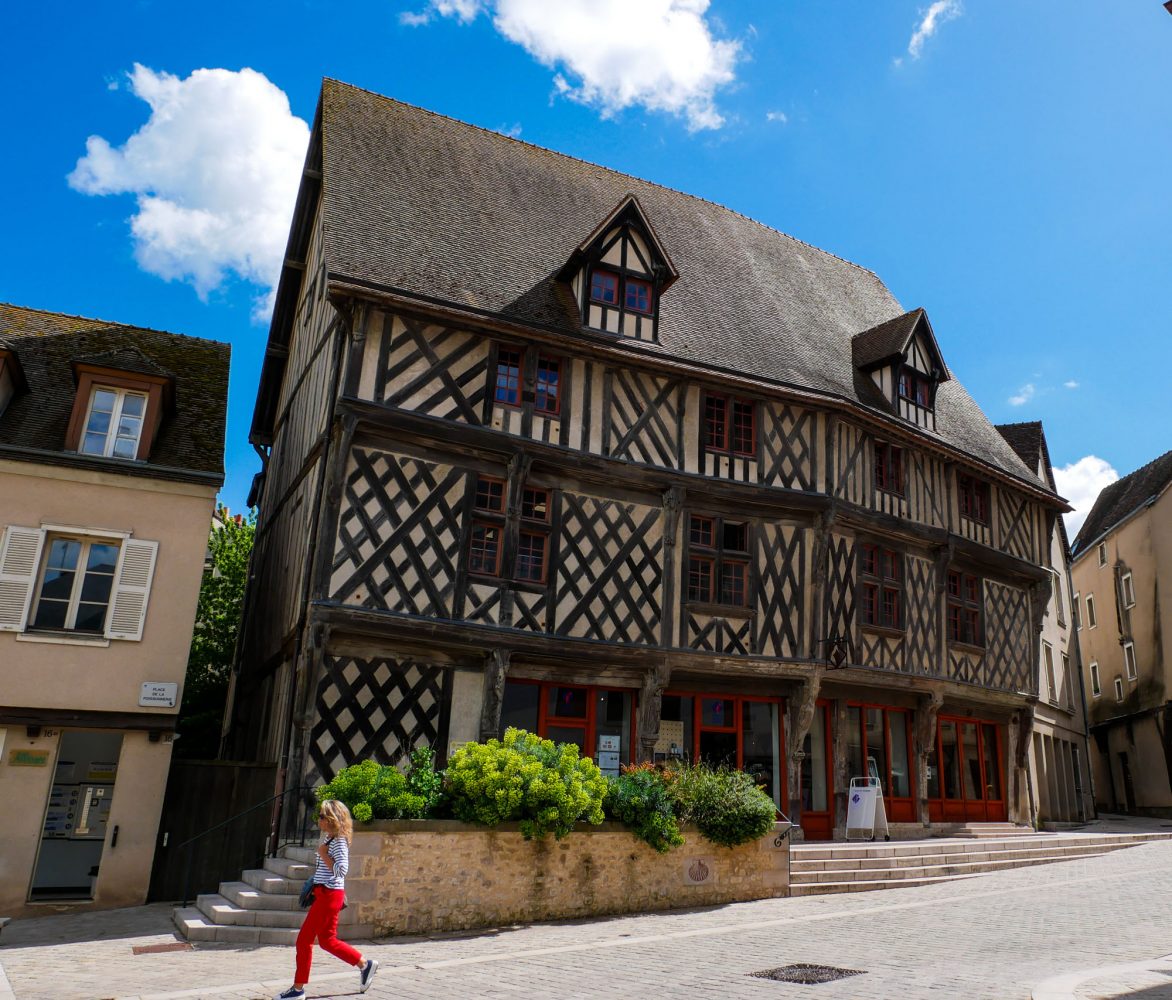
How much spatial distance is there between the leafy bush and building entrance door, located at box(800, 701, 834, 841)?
26.2 ft

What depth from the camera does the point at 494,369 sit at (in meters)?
13.8

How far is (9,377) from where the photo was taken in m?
13.3

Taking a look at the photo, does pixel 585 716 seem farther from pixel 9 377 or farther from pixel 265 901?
pixel 9 377

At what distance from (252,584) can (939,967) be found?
1473 centimetres

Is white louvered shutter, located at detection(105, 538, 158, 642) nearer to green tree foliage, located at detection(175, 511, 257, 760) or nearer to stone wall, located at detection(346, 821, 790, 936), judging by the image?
stone wall, located at detection(346, 821, 790, 936)

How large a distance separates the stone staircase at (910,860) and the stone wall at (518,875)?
107 centimetres

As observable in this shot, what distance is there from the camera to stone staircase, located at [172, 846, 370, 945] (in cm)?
892

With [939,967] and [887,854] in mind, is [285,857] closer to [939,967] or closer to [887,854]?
[939,967]

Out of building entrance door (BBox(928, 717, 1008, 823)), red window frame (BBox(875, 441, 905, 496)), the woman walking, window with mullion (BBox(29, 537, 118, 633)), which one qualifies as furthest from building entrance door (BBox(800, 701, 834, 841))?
window with mullion (BBox(29, 537, 118, 633))

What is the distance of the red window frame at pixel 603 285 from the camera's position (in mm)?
14984

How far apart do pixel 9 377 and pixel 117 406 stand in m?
1.42

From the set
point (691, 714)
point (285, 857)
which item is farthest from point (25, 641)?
point (691, 714)

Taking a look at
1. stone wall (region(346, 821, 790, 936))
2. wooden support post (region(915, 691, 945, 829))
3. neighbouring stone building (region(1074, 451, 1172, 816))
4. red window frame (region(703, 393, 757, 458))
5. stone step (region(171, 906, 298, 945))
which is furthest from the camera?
neighbouring stone building (region(1074, 451, 1172, 816))

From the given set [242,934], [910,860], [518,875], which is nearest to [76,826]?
[242,934]
